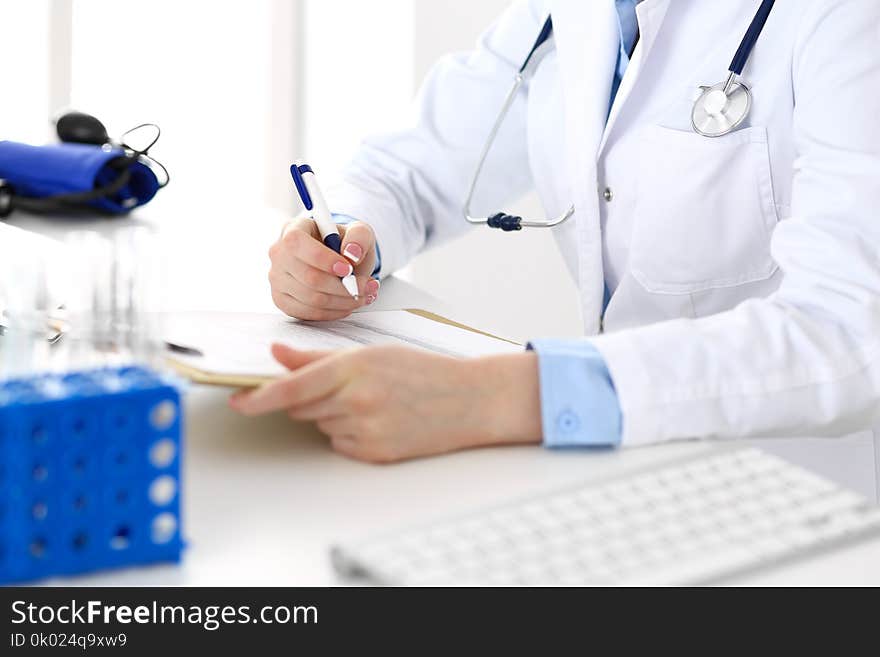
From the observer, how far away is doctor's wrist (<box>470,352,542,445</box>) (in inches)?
28.7

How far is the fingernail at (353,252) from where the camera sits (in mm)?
1116

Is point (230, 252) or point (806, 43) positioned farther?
point (230, 252)

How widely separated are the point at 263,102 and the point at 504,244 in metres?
1.02

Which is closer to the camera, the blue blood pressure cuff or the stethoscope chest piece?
the stethoscope chest piece

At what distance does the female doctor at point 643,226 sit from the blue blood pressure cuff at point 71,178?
31 cm

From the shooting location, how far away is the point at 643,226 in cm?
116

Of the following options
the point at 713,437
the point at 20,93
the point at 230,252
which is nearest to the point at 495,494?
the point at 713,437

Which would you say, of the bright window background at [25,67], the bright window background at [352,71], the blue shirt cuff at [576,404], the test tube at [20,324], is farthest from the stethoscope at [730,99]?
the bright window background at [25,67]

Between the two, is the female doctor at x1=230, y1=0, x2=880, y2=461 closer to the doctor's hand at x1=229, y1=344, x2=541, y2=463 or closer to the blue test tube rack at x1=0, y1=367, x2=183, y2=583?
the doctor's hand at x1=229, y1=344, x2=541, y2=463

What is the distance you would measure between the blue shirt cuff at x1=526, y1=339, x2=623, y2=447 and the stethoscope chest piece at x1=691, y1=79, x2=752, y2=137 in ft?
1.45

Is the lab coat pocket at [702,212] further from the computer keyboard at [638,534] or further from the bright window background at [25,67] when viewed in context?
the bright window background at [25,67]

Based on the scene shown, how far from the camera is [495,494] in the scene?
0.66 meters

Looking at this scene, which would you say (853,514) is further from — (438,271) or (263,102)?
(263,102)

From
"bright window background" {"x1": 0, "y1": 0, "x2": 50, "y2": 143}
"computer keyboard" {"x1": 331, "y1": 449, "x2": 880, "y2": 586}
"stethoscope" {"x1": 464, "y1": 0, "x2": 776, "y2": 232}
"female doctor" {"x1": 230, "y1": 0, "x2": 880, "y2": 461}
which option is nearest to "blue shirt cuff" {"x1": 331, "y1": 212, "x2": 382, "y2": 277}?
"female doctor" {"x1": 230, "y1": 0, "x2": 880, "y2": 461}
